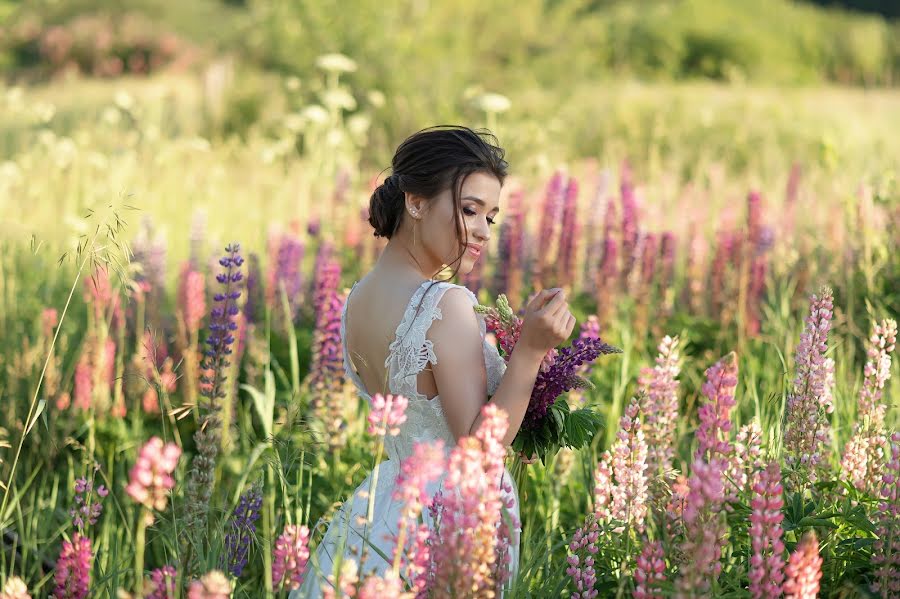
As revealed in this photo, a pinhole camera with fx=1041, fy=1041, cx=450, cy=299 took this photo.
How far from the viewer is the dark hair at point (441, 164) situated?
2.44 metres

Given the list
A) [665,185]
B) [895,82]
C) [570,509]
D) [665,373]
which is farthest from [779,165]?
[895,82]

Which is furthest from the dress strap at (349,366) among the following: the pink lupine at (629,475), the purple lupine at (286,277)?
the purple lupine at (286,277)

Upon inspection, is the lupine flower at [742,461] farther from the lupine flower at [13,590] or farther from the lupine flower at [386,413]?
the lupine flower at [13,590]

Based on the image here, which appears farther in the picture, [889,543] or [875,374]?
[875,374]

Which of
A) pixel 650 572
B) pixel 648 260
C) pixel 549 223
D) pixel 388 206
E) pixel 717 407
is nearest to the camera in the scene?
pixel 650 572

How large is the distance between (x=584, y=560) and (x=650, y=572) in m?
0.34

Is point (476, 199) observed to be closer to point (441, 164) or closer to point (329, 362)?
point (441, 164)

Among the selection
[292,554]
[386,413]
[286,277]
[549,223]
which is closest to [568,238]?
[549,223]

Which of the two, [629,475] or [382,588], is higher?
[629,475]

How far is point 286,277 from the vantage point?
4535mm

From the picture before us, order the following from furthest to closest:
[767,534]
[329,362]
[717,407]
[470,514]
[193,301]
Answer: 1. [193,301]
2. [329,362]
3. [717,407]
4. [767,534]
5. [470,514]

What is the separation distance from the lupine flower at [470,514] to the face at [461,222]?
2.70 ft

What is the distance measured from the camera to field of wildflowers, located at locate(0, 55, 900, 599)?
5.97 ft

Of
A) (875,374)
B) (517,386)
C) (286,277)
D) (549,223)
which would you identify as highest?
(549,223)
